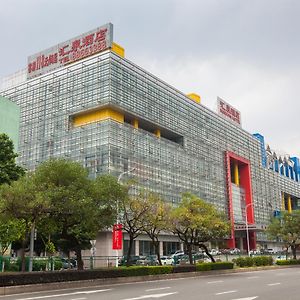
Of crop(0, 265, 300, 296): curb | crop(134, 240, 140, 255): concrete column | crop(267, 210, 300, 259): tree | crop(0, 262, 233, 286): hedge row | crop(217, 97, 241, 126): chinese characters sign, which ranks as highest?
crop(217, 97, 241, 126): chinese characters sign

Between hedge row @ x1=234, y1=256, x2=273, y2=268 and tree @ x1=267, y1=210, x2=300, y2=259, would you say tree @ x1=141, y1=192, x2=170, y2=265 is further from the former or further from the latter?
tree @ x1=267, y1=210, x2=300, y2=259

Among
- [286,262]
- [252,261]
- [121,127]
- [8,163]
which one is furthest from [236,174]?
[8,163]

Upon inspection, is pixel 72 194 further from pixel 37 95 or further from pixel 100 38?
pixel 37 95

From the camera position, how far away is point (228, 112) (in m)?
99.1

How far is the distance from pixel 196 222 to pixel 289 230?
876 inches

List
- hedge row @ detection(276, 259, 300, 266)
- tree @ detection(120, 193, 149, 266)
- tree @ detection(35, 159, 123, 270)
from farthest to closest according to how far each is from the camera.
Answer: hedge row @ detection(276, 259, 300, 266), tree @ detection(120, 193, 149, 266), tree @ detection(35, 159, 123, 270)

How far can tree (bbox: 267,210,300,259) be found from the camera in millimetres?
48000

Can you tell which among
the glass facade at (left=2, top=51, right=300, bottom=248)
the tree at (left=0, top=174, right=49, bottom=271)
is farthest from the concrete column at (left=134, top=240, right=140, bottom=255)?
the tree at (left=0, top=174, right=49, bottom=271)

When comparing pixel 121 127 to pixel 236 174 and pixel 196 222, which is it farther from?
pixel 236 174

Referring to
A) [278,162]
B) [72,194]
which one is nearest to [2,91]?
[72,194]

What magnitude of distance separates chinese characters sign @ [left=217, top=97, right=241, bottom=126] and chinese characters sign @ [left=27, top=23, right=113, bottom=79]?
124ft

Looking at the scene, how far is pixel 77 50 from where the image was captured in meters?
68.5

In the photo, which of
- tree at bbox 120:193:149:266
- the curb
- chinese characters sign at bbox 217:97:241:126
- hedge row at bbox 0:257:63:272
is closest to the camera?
the curb

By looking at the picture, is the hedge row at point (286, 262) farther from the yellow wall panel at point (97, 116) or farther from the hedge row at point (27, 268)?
the yellow wall panel at point (97, 116)
